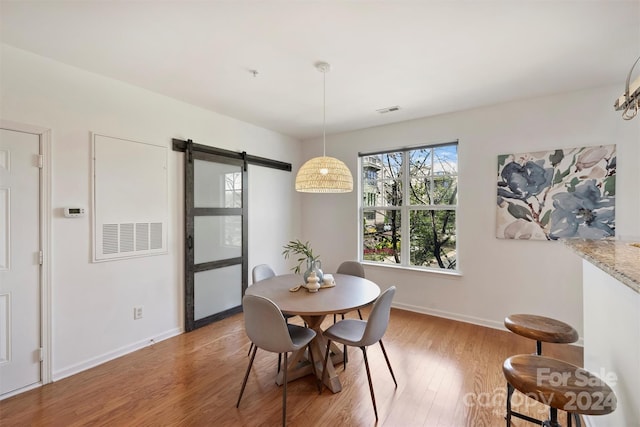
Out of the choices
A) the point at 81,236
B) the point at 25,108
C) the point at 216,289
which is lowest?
the point at 216,289

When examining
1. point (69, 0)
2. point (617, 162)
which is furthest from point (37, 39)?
point (617, 162)

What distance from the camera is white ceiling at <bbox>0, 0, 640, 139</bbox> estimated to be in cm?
179

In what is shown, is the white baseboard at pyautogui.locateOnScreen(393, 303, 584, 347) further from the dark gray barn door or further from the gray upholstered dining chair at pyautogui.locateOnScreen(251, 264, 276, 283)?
the dark gray barn door

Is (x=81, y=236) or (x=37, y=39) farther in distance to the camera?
(x=81, y=236)

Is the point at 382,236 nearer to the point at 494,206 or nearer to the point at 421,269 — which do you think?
the point at 421,269

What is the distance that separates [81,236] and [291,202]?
2894 millimetres

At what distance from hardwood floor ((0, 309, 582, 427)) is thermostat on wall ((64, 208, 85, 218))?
140 cm

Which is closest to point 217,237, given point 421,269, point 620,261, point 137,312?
point 137,312

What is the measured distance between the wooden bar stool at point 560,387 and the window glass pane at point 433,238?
245 centimetres

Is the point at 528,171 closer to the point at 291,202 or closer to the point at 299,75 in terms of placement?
the point at 299,75

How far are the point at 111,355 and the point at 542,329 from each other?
140 inches

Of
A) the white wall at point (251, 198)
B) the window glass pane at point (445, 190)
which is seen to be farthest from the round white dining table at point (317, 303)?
the window glass pane at point (445, 190)

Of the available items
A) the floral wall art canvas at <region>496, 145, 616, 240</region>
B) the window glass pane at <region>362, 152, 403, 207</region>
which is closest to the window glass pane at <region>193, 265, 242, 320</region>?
the window glass pane at <region>362, 152, 403, 207</region>

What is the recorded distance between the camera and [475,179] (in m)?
3.48
